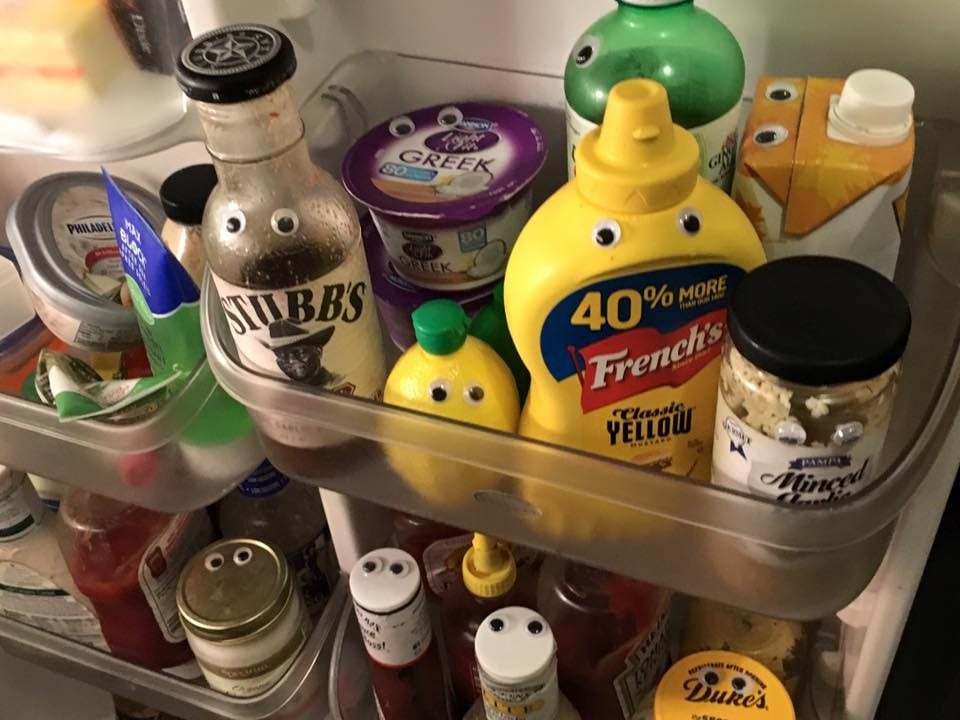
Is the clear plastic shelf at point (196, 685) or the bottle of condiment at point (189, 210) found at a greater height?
the bottle of condiment at point (189, 210)

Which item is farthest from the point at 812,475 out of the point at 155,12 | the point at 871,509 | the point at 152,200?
the point at 152,200

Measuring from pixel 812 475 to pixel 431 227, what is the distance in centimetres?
29

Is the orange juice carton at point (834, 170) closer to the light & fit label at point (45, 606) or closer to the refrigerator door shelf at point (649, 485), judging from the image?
the refrigerator door shelf at point (649, 485)

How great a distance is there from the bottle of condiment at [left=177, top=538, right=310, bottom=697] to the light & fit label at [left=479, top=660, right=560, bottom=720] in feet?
0.65

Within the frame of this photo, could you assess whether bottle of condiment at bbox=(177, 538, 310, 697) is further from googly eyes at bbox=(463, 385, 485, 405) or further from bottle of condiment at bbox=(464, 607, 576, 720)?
googly eyes at bbox=(463, 385, 485, 405)

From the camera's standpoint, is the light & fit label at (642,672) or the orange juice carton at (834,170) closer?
the orange juice carton at (834,170)

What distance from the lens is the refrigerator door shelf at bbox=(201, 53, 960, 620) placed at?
50cm

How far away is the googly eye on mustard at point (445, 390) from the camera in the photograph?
585 millimetres

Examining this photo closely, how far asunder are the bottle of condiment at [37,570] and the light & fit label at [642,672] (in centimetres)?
46

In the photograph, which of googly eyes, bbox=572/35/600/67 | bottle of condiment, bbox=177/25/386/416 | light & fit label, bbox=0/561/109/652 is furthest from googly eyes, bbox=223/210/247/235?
light & fit label, bbox=0/561/109/652

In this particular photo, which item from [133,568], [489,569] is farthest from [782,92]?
[133,568]

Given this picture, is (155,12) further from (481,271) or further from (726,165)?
(726,165)

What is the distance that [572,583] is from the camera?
79 cm

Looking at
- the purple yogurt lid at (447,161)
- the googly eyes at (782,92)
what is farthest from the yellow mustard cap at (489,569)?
the googly eyes at (782,92)
